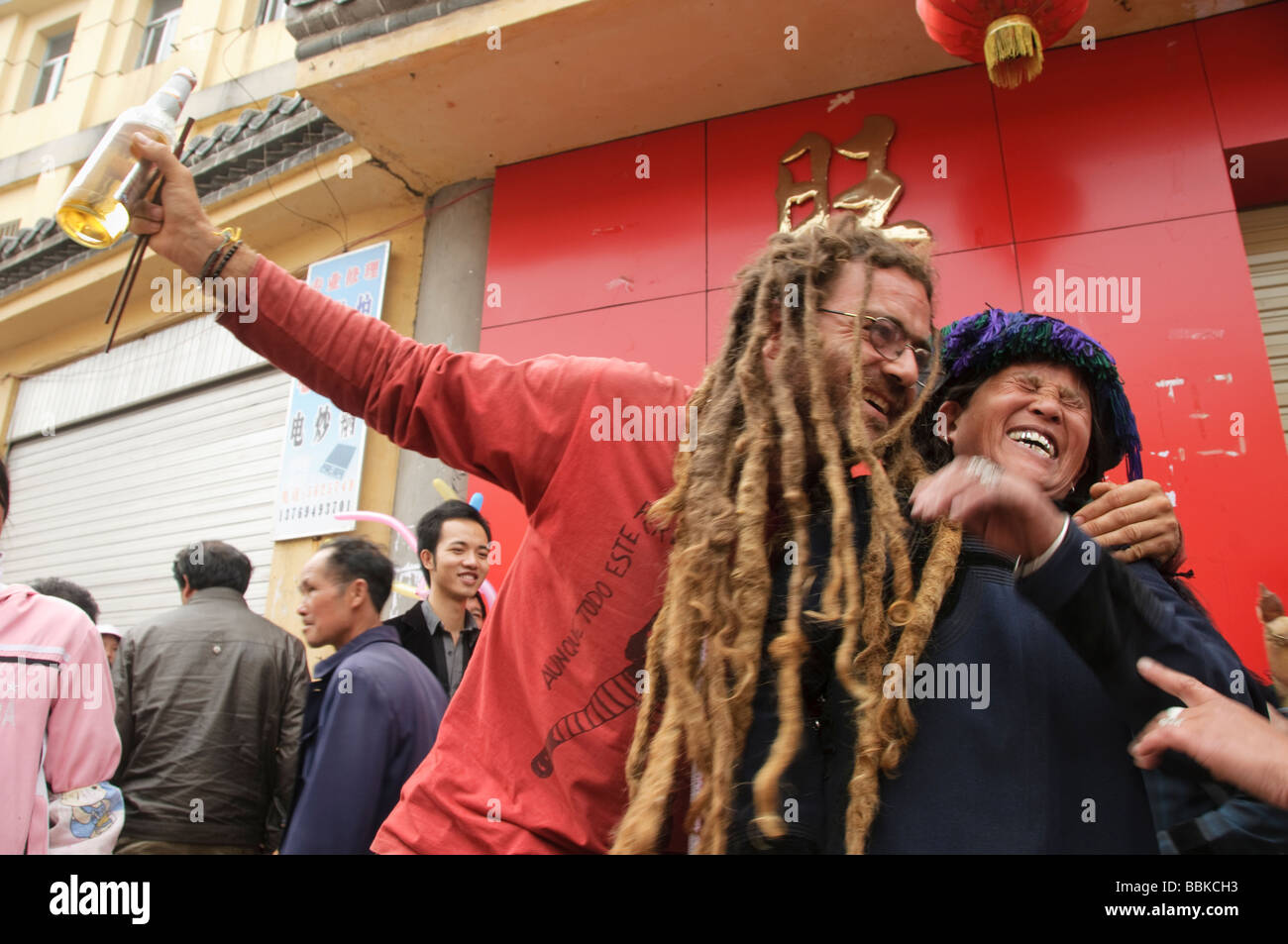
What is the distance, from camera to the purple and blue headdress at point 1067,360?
2068 millimetres

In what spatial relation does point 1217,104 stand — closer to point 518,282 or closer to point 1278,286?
point 1278,286

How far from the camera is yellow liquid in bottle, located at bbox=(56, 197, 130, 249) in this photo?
6.63 feet

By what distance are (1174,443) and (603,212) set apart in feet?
11.3

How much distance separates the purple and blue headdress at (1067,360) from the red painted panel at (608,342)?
3062 mm

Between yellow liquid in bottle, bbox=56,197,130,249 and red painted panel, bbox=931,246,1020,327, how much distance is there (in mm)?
3641

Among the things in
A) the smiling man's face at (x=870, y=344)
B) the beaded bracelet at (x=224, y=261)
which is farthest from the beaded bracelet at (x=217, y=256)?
the smiling man's face at (x=870, y=344)

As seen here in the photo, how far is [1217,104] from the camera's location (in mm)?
4508

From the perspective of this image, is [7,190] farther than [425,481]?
Yes

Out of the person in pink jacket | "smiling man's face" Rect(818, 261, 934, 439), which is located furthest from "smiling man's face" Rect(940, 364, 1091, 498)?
the person in pink jacket

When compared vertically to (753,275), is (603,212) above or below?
above

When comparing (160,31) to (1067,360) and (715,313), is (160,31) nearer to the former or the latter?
(715,313)

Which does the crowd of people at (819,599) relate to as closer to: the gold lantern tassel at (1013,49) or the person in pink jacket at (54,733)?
the person in pink jacket at (54,733)
